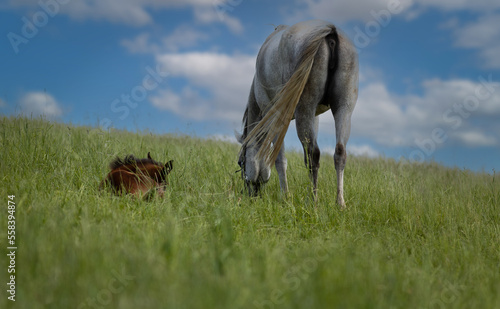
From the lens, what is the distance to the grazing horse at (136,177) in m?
4.25

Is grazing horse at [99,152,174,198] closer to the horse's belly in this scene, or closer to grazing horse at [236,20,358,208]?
grazing horse at [236,20,358,208]

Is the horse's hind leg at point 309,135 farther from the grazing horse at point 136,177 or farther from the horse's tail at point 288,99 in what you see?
the grazing horse at point 136,177

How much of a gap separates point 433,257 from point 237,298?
8.41 feet

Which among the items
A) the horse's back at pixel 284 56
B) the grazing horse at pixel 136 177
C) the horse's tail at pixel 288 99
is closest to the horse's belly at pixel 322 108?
the horse's back at pixel 284 56

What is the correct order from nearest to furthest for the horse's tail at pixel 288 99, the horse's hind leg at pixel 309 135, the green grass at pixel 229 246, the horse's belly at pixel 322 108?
the green grass at pixel 229 246 → the horse's tail at pixel 288 99 → the horse's hind leg at pixel 309 135 → the horse's belly at pixel 322 108

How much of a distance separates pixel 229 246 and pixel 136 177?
224cm

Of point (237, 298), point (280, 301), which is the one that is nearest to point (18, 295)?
point (237, 298)

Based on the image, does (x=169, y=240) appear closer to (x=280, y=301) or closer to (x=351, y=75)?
(x=280, y=301)

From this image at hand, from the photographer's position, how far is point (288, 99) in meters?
4.44

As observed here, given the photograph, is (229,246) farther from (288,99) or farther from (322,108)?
(322,108)

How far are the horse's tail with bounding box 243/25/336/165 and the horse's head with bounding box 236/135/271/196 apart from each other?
541 millimetres

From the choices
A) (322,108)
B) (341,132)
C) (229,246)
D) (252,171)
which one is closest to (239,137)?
(252,171)

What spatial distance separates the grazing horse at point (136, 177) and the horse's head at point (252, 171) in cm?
121

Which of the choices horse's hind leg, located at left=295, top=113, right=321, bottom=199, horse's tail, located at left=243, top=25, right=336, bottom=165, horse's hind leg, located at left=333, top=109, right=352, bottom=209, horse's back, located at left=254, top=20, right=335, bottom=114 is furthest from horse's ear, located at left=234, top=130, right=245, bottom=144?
horse's hind leg, located at left=333, top=109, right=352, bottom=209
